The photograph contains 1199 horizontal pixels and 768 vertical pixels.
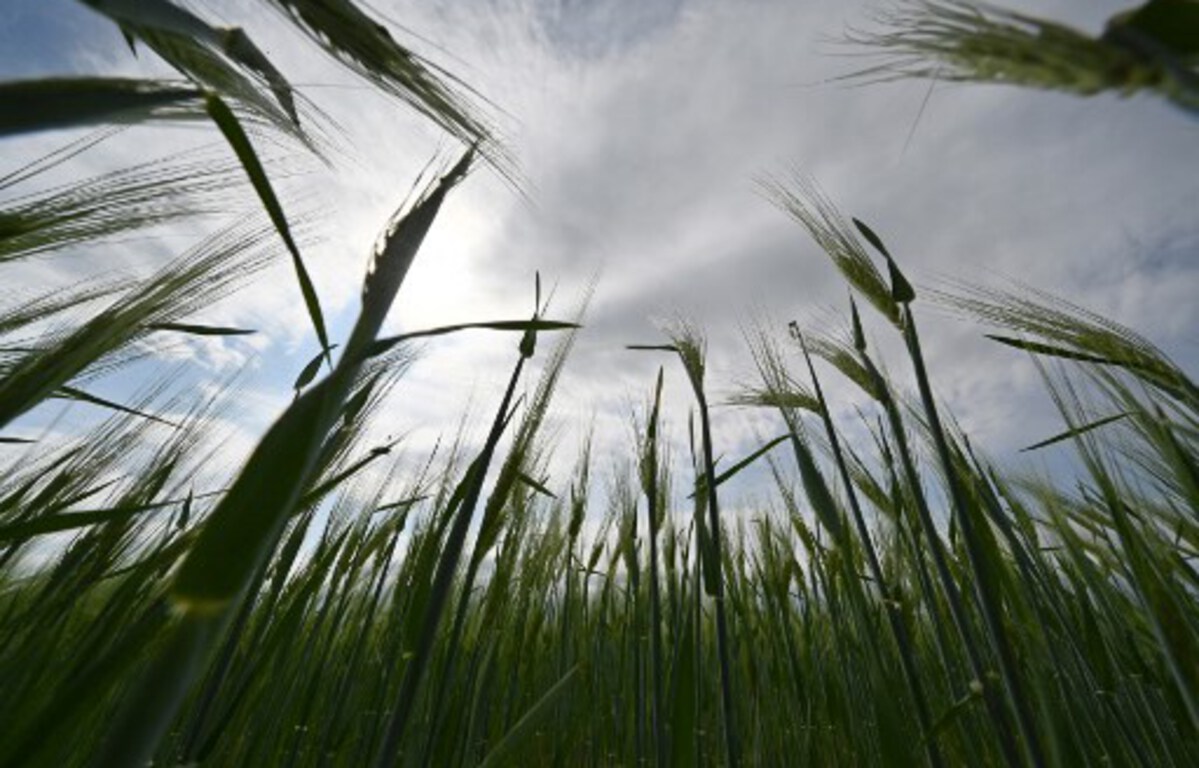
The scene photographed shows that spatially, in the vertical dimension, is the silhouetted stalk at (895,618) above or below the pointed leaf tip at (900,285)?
below

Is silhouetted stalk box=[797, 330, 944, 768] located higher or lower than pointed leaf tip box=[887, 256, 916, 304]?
lower

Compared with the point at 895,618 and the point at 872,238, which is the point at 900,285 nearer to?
the point at 872,238

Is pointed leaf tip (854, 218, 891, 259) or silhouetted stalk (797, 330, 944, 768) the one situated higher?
pointed leaf tip (854, 218, 891, 259)

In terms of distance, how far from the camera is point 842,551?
1125 mm

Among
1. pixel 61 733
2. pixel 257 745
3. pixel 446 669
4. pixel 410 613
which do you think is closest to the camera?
pixel 61 733

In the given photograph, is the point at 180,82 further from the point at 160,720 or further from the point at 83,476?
the point at 83,476

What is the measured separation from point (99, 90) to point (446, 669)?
90cm

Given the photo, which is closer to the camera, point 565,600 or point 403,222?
point 403,222

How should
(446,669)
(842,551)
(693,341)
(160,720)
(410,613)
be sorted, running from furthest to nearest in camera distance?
1. (693,341)
2. (842,551)
3. (446,669)
4. (410,613)
5. (160,720)

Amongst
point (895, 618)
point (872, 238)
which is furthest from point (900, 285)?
point (895, 618)

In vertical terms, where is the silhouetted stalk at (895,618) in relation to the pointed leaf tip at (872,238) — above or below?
below

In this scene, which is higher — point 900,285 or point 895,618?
point 900,285

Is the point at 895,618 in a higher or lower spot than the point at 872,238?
lower

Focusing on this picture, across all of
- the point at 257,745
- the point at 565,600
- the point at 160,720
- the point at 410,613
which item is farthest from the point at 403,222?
the point at 565,600
